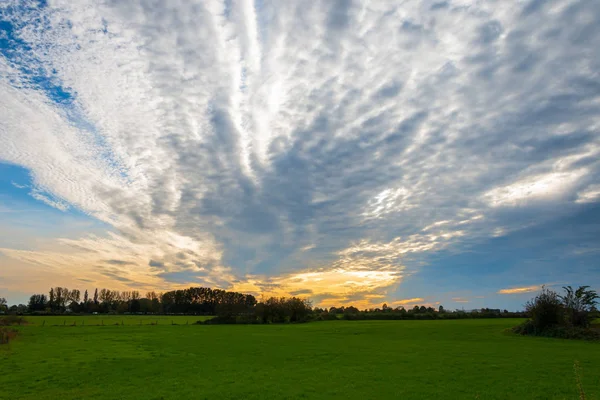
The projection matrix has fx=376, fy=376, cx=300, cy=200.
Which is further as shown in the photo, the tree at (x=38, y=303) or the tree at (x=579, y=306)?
the tree at (x=38, y=303)

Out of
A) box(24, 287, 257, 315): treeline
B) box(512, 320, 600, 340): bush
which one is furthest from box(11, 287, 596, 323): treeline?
box(512, 320, 600, 340): bush

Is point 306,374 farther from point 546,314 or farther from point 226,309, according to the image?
point 226,309

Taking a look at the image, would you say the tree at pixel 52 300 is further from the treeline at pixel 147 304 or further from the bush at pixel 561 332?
the bush at pixel 561 332

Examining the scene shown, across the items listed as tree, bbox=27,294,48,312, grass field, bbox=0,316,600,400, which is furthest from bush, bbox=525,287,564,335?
tree, bbox=27,294,48,312

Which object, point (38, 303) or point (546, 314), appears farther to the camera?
point (38, 303)

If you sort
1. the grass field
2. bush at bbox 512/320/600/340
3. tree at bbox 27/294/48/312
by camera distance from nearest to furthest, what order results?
the grass field, bush at bbox 512/320/600/340, tree at bbox 27/294/48/312

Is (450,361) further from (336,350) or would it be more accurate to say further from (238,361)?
(238,361)

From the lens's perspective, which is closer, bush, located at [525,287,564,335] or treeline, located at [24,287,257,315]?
bush, located at [525,287,564,335]

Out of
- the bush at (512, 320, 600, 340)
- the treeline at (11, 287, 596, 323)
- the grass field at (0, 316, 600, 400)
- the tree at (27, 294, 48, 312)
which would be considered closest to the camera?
the grass field at (0, 316, 600, 400)

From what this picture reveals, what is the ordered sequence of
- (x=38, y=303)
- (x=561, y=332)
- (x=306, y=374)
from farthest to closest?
1. (x=38, y=303)
2. (x=561, y=332)
3. (x=306, y=374)

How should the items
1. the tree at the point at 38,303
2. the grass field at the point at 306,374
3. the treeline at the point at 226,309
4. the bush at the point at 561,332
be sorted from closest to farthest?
the grass field at the point at 306,374 < the bush at the point at 561,332 < the treeline at the point at 226,309 < the tree at the point at 38,303

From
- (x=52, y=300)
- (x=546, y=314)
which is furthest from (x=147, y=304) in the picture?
(x=546, y=314)

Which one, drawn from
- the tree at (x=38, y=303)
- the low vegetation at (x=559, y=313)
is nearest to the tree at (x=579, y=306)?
the low vegetation at (x=559, y=313)

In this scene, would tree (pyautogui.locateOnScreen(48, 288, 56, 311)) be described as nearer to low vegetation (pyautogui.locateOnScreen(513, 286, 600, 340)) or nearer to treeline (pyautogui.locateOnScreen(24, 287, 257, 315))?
treeline (pyautogui.locateOnScreen(24, 287, 257, 315))
